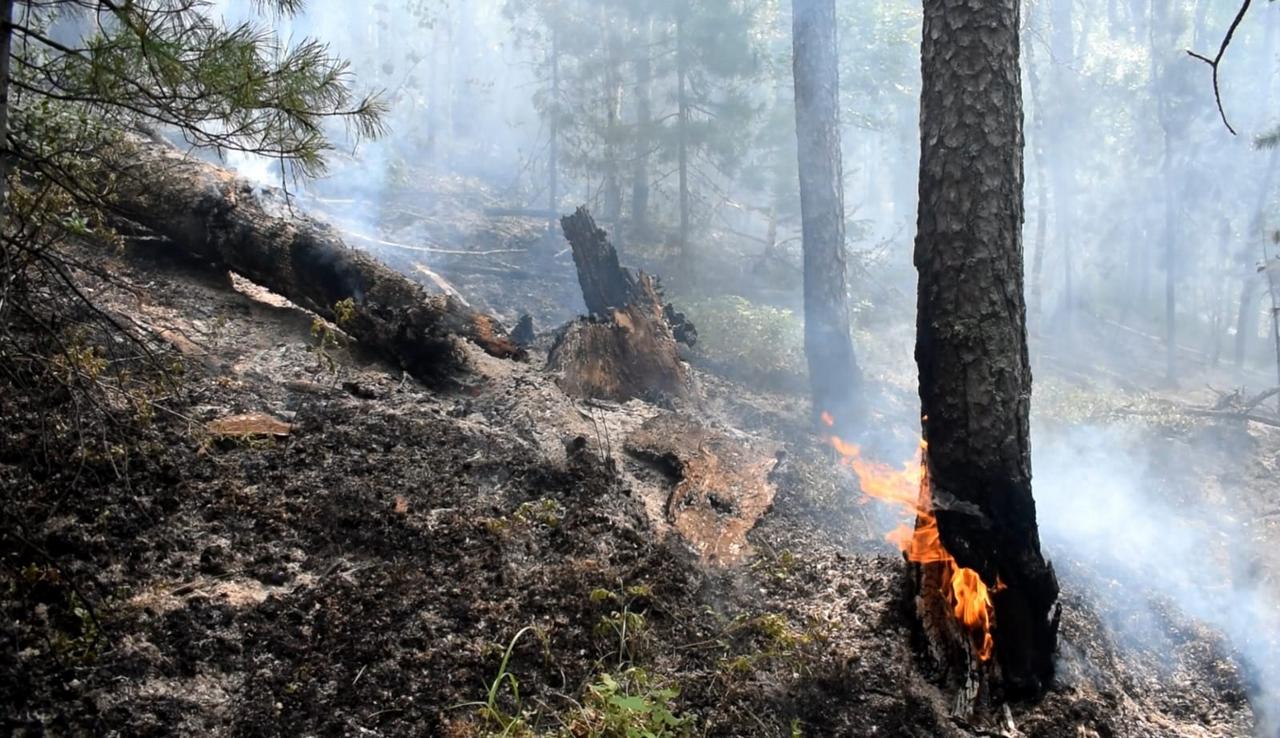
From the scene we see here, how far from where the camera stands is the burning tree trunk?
8070mm

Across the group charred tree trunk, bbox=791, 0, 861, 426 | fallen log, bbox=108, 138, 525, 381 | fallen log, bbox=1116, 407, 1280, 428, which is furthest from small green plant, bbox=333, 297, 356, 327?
fallen log, bbox=1116, 407, 1280, 428

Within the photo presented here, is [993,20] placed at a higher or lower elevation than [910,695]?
higher

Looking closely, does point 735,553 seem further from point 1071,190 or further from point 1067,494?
point 1071,190

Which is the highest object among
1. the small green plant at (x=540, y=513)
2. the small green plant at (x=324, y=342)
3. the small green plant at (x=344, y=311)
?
the small green plant at (x=344, y=311)

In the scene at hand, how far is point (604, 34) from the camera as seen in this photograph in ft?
90.7

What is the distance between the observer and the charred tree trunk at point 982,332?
13.6 feet

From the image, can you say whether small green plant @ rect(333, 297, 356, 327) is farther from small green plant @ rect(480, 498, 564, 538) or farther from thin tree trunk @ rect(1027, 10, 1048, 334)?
thin tree trunk @ rect(1027, 10, 1048, 334)

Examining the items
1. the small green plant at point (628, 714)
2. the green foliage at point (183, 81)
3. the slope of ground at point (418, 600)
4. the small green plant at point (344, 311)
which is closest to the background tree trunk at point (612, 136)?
the small green plant at point (344, 311)

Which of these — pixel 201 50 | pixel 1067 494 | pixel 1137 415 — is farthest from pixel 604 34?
pixel 201 50

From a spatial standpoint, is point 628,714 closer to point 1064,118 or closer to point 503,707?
point 503,707

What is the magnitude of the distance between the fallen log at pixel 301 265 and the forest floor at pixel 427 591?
221 millimetres

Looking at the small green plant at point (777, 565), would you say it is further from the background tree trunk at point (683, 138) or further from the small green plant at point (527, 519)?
the background tree trunk at point (683, 138)

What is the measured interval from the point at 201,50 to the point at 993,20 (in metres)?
4.12

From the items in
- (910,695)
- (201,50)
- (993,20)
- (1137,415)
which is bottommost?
(1137,415)
